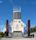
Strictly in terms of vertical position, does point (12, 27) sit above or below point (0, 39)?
above

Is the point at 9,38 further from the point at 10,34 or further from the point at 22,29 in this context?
the point at 22,29

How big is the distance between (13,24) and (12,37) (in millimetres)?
281

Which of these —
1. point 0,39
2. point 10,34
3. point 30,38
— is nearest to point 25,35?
point 30,38

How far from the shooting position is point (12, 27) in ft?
10.7

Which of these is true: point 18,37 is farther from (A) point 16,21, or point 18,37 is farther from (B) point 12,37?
(A) point 16,21

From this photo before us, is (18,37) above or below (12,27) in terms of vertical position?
below

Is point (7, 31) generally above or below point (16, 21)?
below

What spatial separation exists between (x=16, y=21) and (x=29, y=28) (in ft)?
1.07

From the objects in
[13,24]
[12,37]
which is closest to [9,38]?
[12,37]

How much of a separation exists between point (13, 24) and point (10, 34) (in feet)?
0.74

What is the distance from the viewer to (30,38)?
10.8 ft

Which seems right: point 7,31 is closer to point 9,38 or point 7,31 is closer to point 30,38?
point 9,38

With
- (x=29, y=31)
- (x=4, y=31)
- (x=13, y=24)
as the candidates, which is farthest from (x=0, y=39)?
(x=29, y=31)

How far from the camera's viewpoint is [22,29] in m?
3.25
